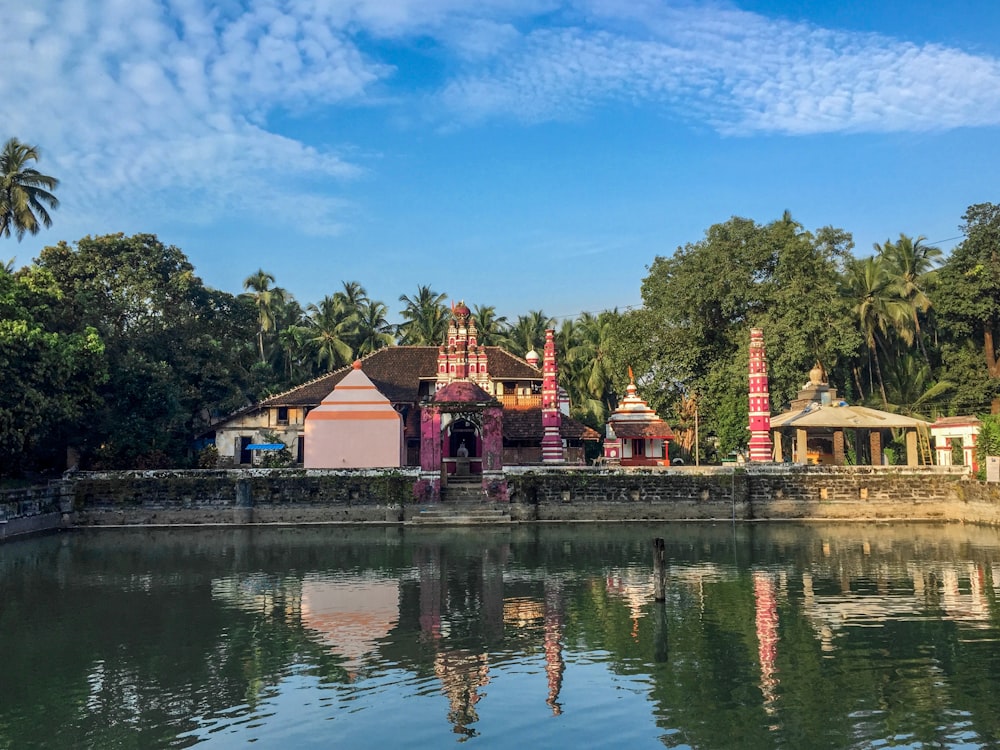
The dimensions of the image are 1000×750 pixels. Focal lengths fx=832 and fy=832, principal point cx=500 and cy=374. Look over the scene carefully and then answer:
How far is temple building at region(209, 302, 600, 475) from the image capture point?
35.2 m

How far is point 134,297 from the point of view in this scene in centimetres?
4016

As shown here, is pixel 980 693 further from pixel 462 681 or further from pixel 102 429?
pixel 102 429

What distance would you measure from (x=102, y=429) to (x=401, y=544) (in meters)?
16.5

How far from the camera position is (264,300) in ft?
185

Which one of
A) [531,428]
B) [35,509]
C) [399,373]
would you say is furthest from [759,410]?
[35,509]

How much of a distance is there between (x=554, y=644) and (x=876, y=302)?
3642cm

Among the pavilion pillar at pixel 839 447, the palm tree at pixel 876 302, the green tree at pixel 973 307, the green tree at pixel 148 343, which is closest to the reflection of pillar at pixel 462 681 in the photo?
the green tree at pixel 148 343

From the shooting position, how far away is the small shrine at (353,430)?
3719 cm

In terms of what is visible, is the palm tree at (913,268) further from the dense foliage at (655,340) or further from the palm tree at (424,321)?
the palm tree at (424,321)

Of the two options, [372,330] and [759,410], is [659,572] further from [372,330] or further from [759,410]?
[372,330]

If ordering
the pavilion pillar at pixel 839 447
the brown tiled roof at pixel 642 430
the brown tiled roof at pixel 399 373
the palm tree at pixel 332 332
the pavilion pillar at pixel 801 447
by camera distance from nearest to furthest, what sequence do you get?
1. the pavilion pillar at pixel 801 447
2. the pavilion pillar at pixel 839 447
3. the brown tiled roof at pixel 399 373
4. the brown tiled roof at pixel 642 430
5. the palm tree at pixel 332 332

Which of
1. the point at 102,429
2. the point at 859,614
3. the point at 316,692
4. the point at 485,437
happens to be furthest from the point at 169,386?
the point at 859,614

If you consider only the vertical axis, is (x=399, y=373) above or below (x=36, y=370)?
above

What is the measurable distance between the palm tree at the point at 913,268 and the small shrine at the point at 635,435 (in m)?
16.4
